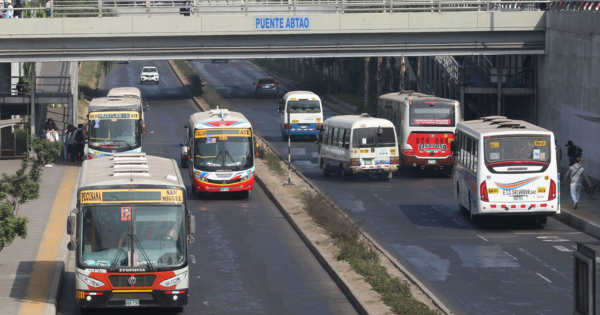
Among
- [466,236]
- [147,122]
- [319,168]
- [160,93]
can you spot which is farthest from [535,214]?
[160,93]

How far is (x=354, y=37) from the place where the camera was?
135ft

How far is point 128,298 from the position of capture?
582 inches

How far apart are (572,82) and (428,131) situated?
6.53m

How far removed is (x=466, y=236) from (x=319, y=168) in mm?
14878

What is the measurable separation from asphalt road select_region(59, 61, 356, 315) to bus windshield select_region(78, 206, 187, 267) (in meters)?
1.31

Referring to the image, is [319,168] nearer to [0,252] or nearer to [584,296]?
[0,252]

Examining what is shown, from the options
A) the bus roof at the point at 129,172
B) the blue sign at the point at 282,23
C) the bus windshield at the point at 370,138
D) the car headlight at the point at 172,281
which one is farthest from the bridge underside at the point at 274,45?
the car headlight at the point at 172,281

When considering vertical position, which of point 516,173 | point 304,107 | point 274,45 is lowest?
point 516,173

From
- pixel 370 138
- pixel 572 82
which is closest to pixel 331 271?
pixel 370 138

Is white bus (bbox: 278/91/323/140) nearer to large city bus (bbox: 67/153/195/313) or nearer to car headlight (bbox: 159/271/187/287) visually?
large city bus (bbox: 67/153/195/313)

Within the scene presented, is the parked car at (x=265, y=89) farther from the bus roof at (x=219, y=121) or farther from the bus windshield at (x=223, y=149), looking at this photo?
the bus windshield at (x=223, y=149)

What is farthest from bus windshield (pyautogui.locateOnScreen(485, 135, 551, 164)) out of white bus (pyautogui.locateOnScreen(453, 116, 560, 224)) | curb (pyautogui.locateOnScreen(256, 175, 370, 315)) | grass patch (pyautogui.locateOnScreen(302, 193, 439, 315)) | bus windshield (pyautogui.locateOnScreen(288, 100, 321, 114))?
bus windshield (pyautogui.locateOnScreen(288, 100, 321, 114))

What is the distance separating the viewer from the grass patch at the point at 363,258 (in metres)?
15.2

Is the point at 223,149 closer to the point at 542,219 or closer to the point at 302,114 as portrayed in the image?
the point at 542,219
